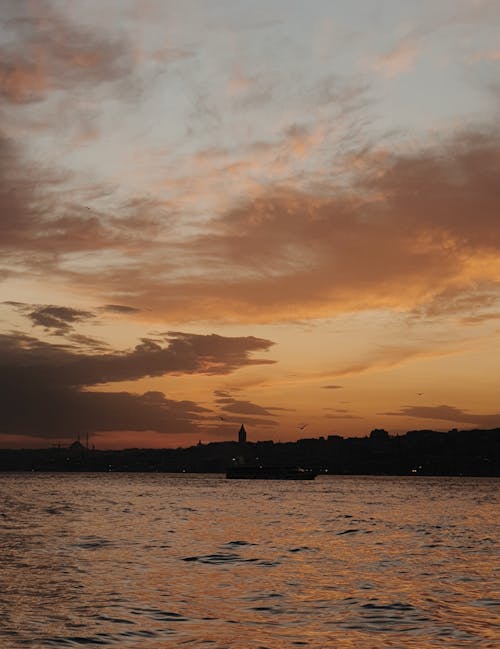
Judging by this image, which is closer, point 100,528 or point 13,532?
point 13,532

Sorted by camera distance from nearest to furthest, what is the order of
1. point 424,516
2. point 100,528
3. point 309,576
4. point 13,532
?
point 309,576, point 13,532, point 100,528, point 424,516

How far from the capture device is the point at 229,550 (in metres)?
57.7

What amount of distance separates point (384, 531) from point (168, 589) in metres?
43.2

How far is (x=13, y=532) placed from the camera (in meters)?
69.9

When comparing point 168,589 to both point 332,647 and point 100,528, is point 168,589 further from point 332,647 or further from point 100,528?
point 100,528

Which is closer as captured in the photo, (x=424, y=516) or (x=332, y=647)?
(x=332, y=647)

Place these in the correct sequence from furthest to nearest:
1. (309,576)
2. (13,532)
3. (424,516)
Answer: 1. (424,516)
2. (13,532)
3. (309,576)

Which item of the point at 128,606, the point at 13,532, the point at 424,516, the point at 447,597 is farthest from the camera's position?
the point at 424,516

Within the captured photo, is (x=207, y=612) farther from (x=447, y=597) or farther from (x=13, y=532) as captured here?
(x=13, y=532)

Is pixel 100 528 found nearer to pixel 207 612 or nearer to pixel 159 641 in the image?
pixel 207 612

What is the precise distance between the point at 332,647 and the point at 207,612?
7.50 meters

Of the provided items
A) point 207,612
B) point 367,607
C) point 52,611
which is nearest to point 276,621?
point 207,612

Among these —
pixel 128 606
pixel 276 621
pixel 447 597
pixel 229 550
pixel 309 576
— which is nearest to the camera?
pixel 276 621

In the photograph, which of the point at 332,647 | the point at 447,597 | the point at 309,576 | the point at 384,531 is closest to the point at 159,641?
the point at 332,647
